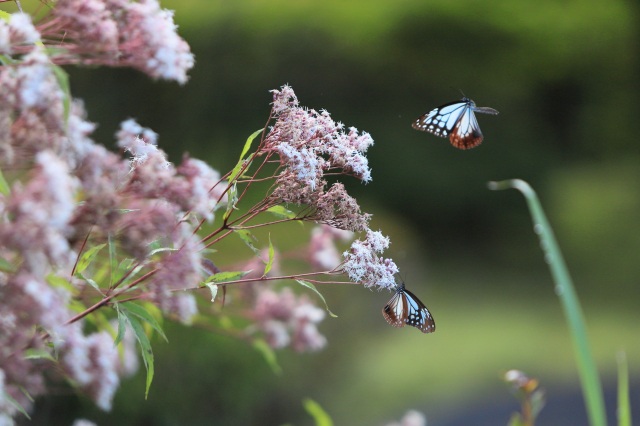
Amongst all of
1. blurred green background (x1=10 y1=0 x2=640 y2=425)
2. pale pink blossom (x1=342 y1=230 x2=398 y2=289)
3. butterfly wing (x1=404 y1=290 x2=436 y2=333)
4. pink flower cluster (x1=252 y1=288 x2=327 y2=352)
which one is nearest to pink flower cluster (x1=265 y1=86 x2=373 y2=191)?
pale pink blossom (x1=342 y1=230 x2=398 y2=289)

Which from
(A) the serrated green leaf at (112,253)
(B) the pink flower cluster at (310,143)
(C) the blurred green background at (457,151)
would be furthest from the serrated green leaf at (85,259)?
(C) the blurred green background at (457,151)

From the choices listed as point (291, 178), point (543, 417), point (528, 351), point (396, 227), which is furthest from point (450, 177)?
point (291, 178)

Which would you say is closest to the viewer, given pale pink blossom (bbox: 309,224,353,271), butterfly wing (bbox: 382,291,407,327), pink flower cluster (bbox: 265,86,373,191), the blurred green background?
pink flower cluster (bbox: 265,86,373,191)

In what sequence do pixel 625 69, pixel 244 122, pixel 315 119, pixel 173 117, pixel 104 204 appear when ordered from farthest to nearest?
pixel 625 69
pixel 244 122
pixel 173 117
pixel 315 119
pixel 104 204

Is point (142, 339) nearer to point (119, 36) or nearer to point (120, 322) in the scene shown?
point (120, 322)

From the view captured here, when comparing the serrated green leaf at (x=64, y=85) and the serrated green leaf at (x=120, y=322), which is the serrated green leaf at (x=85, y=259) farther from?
the serrated green leaf at (x=64, y=85)

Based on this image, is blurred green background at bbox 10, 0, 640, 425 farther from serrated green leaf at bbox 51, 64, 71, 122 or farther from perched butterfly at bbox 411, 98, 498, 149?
serrated green leaf at bbox 51, 64, 71, 122

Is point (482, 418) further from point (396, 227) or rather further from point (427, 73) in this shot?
point (427, 73)
